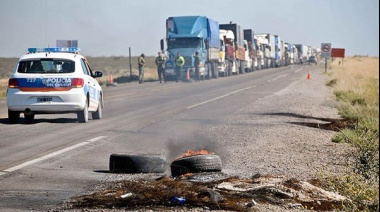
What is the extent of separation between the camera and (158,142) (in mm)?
14305

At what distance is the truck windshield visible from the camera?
4722 centimetres

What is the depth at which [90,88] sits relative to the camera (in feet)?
61.4

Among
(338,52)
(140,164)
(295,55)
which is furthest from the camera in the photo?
(295,55)

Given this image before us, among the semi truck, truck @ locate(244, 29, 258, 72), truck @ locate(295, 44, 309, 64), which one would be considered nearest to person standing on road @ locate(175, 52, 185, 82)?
truck @ locate(244, 29, 258, 72)

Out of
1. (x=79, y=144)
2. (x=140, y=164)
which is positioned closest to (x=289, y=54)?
(x=79, y=144)

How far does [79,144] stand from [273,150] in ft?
11.0

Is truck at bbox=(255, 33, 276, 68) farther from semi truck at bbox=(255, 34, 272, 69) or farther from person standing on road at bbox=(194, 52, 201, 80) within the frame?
person standing on road at bbox=(194, 52, 201, 80)

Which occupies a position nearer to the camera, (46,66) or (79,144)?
(79,144)

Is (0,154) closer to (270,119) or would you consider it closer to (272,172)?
(272,172)

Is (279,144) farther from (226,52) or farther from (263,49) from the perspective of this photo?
(263,49)

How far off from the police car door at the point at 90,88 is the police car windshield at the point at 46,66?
53 cm

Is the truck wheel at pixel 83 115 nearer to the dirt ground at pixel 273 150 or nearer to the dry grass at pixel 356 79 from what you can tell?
the dirt ground at pixel 273 150

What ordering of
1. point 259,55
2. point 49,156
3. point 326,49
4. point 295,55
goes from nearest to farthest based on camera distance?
1. point 49,156
2. point 326,49
3. point 259,55
4. point 295,55

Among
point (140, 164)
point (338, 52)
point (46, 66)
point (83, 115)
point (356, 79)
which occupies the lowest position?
point (356, 79)
